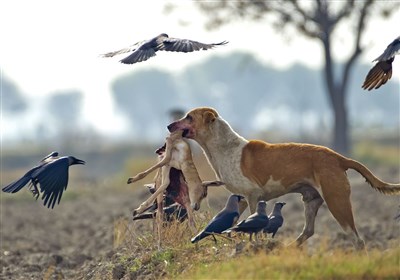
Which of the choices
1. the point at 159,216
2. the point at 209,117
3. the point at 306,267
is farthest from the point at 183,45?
the point at 306,267

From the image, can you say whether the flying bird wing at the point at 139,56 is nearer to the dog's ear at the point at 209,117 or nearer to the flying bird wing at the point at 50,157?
the dog's ear at the point at 209,117

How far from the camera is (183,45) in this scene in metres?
9.15

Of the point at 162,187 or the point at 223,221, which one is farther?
the point at 162,187

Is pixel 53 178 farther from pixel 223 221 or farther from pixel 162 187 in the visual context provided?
pixel 223 221

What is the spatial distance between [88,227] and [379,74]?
27.9ft

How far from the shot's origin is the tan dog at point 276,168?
8.62 metres

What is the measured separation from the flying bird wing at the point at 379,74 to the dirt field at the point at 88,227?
1.46 metres

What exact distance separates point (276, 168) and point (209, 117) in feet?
2.29

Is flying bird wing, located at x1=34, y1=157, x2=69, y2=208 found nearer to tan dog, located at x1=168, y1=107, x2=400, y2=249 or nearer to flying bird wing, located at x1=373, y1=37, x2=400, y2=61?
tan dog, located at x1=168, y1=107, x2=400, y2=249

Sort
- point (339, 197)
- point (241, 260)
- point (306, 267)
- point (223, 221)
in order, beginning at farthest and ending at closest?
point (339, 197)
point (223, 221)
point (241, 260)
point (306, 267)

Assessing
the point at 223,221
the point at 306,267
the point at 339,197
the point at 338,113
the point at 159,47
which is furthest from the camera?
the point at 338,113

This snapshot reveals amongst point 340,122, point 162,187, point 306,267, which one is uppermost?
point 162,187

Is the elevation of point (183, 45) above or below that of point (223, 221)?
above

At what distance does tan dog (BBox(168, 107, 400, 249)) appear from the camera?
8.62 metres
